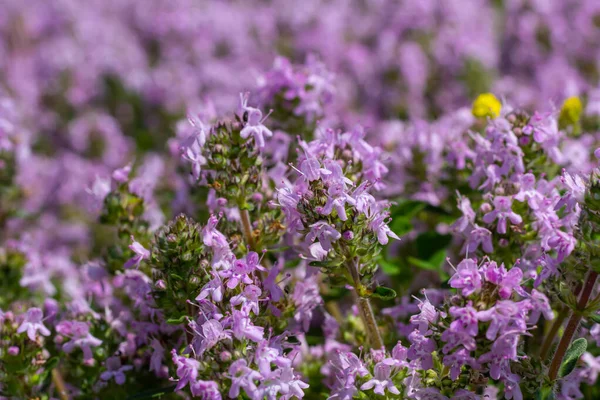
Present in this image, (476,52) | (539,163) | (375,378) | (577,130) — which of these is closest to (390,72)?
(476,52)

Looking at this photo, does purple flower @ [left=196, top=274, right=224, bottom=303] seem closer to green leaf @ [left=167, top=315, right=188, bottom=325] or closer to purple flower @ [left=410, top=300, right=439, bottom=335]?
green leaf @ [left=167, top=315, right=188, bottom=325]

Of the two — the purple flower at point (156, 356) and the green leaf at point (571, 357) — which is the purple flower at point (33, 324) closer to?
the purple flower at point (156, 356)

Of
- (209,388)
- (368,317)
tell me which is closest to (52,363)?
(209,388)

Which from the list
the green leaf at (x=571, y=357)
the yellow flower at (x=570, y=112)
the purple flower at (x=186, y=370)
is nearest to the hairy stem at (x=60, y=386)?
the purple flower at (x=186, y=370)

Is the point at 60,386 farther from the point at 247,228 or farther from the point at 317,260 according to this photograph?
the point at 317,260

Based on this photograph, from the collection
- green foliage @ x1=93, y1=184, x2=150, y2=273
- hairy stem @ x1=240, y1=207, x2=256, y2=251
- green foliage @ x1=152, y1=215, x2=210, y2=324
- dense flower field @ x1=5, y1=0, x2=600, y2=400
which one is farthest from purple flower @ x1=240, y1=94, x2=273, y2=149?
green foliage @ x1=93, y1=184, x2=150, y2=273

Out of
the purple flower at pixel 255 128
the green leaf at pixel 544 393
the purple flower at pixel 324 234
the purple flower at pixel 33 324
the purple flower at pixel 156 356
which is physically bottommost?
the green leaf at pixel 544 393

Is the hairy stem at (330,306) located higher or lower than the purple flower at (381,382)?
higher

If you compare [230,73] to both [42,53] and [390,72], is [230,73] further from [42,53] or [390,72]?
[42,53]
